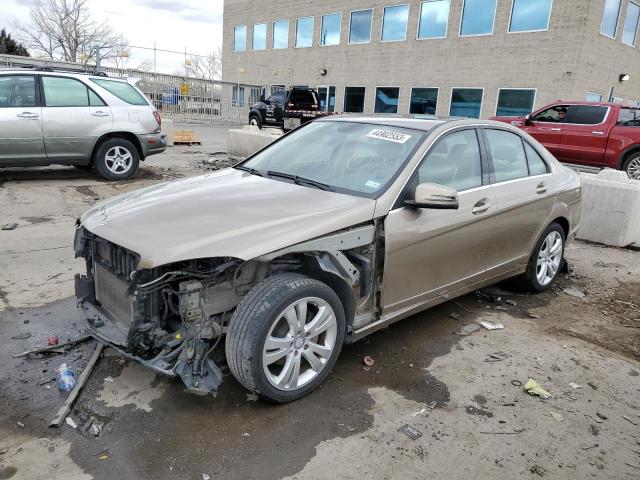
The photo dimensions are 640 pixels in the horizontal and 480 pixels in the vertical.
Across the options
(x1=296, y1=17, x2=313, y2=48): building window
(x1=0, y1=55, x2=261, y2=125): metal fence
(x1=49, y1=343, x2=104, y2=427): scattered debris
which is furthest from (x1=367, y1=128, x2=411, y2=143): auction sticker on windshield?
(x1=296, y1=17, x2=313, y2=48): building window

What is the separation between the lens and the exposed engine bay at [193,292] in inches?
106

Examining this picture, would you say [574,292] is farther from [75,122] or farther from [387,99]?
[387,99]

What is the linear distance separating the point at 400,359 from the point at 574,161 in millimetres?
9848

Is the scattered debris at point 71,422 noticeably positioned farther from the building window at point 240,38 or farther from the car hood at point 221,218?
the building window at point 240,38

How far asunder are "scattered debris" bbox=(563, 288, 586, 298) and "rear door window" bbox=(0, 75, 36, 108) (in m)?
7.92

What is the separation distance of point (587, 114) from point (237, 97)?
2063 centimetres

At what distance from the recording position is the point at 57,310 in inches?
159

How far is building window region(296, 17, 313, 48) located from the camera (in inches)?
1073

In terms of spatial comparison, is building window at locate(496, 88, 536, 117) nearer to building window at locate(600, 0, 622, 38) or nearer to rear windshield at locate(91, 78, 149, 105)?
building window at locate(600, 0, 622, 38)

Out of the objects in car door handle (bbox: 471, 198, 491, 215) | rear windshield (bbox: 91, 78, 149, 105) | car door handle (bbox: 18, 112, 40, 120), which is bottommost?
car door handle (bbox: 471, 198, 491, 215)

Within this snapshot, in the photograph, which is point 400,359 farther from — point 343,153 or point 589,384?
point 343,153

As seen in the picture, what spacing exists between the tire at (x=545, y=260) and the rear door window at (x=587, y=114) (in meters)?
7.53

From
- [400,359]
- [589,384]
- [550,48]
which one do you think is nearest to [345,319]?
[400,359]

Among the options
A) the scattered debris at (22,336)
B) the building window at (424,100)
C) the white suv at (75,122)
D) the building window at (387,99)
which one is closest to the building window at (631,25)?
the building window at (424,100)
